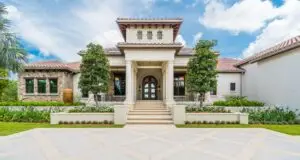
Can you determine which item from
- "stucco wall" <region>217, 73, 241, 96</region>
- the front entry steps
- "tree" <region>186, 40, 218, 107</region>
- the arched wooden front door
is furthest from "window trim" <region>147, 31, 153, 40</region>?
"stucco wall" <region>217, 73, 241, 96</region>

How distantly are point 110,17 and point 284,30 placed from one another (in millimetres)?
17252

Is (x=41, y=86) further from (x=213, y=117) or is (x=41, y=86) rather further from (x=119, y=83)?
(x=213, y=117)

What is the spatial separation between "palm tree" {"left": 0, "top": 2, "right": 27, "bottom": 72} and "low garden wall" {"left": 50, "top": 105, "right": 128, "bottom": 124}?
222 inches

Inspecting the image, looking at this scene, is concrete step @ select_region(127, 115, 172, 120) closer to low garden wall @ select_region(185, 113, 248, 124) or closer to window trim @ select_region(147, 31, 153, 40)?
low garden wall @ select_region(185, 113, 248, 124)

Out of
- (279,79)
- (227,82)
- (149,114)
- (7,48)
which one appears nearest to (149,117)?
(149,114)

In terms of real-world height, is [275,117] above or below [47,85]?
below

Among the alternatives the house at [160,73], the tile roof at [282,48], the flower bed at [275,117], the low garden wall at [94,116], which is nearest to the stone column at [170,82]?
the house at [160,73]

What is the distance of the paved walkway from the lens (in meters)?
6.17

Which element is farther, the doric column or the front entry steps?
the doric column

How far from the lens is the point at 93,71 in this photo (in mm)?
14898

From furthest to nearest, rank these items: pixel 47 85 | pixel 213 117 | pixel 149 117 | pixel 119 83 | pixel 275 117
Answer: pixel 119 83 → pixel 47 85 → pixel 149 117 → pixel 275 117 → pixel 213 117

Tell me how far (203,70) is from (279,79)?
5.81 meters

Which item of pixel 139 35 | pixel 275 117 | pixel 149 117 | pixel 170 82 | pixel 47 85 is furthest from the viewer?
pixel 47 85

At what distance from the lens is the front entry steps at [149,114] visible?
13445mm
